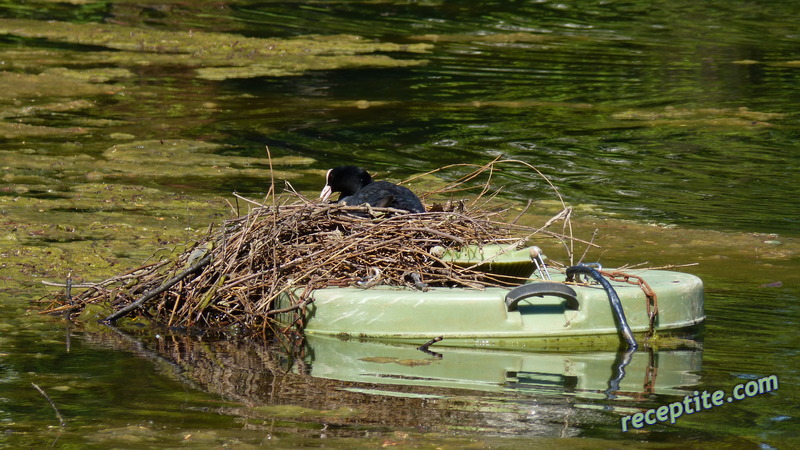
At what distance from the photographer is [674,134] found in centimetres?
1434

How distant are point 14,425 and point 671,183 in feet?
26.5

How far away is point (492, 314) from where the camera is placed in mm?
6902

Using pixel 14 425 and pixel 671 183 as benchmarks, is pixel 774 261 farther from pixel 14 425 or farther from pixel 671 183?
pixel 14 425

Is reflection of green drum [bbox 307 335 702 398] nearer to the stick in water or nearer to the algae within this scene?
the stick in water

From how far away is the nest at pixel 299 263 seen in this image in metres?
7.25

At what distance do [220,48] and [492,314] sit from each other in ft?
50.5

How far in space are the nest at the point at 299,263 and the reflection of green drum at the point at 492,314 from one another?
19 centimetres

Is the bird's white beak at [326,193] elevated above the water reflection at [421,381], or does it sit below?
above

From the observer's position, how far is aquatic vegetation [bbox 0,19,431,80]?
1966cm

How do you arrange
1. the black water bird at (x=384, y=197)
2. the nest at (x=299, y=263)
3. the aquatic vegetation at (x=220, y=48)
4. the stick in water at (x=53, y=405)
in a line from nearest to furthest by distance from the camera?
1. the stick in water at (x=53, y=405)
2. the nest at (x=299, y=263)
3. the black water bird at (x=384, y=197)
4. the aquatic vegetation at (x=220, y=48)

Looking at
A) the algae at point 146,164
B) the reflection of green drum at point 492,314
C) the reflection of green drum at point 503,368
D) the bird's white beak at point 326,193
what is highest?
the bird's white beak at point 326,193

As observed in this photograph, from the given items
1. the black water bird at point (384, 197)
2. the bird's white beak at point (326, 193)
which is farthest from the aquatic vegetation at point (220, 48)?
the black water bird at point (384, 197)

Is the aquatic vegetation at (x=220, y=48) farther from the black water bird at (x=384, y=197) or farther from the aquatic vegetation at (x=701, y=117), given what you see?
the black water bird at (x=384, y=197)

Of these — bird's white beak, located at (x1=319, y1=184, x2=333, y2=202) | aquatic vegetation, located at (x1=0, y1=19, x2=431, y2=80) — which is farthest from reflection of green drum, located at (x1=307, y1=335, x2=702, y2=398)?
aquatic vegetation, located at (x1=0, y1=19, x2=431, y2=80)
